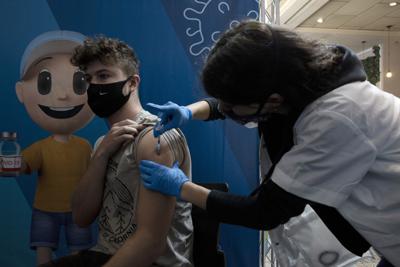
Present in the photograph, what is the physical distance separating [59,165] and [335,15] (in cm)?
624

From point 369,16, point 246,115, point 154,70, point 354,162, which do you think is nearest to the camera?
point 354,162

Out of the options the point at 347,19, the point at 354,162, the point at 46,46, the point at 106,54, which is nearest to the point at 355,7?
the point at 347,19

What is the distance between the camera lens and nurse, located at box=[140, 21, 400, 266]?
0.95 m

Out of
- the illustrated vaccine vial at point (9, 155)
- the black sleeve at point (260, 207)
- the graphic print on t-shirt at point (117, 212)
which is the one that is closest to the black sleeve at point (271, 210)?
the black sleeve at point (260, 207)

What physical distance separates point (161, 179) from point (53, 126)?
974 mm

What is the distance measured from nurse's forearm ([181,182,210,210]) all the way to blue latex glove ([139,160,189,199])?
0.06 feet

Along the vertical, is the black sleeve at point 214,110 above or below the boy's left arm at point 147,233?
above

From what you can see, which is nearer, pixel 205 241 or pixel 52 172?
pixel 205 241

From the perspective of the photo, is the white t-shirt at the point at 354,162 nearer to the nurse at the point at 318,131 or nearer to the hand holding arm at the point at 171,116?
the nurse at the point at 318,131

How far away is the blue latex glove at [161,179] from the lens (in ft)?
3.86

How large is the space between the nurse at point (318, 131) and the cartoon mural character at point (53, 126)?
3.46 ft

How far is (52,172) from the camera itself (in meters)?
1.87

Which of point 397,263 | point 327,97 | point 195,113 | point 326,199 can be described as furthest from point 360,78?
point 195,113

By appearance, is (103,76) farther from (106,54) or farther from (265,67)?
(265,67)
